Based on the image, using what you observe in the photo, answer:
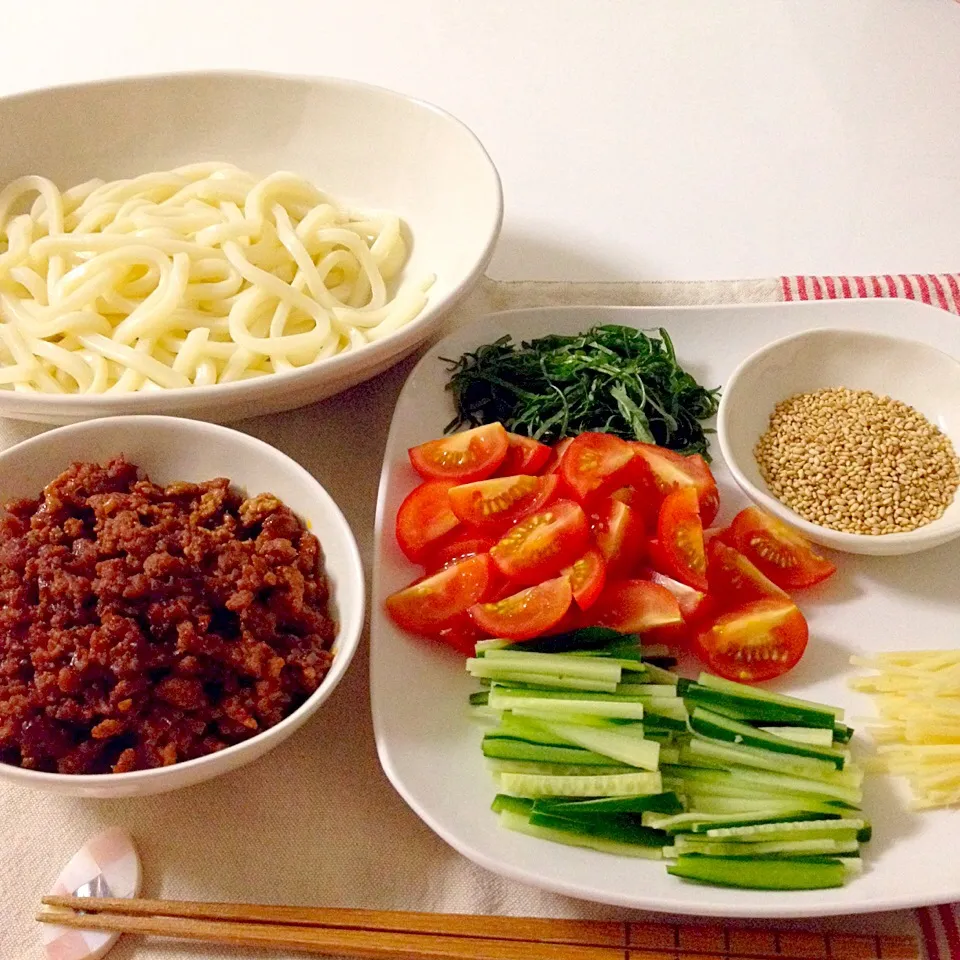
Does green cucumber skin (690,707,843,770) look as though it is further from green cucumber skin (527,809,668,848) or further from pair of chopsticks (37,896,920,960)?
pair of chopsticks (37,896,920,960)

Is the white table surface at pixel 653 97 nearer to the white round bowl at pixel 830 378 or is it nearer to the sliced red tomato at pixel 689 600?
the white round bowl at pixel 830 378

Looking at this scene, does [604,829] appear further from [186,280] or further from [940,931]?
[186,280]

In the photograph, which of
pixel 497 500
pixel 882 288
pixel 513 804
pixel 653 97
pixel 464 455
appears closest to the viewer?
pixel 513 804

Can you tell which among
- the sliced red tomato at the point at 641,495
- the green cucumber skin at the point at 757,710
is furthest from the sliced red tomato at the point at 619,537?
the green cucumber skin at the point at 757,710

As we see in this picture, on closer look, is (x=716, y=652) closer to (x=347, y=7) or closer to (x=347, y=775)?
(x=347, y=775)

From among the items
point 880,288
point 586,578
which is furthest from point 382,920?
point 880,288

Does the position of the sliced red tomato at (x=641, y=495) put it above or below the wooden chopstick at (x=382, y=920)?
above
